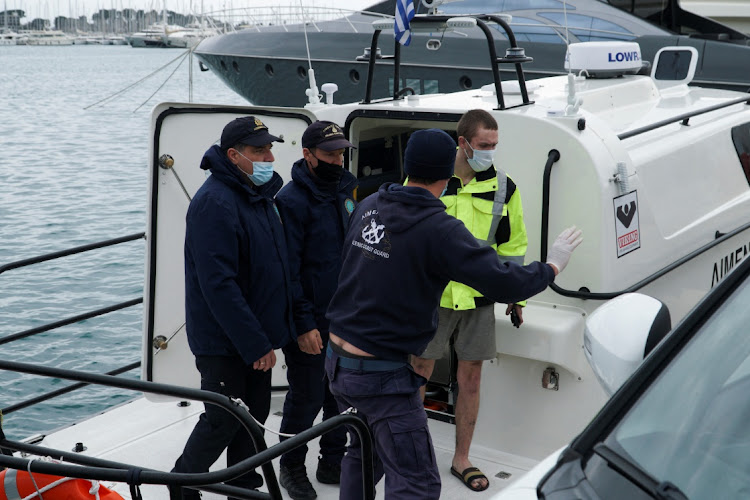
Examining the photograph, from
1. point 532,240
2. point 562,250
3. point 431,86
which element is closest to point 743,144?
point 532,240

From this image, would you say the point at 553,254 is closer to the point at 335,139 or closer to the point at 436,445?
the point at 335,139

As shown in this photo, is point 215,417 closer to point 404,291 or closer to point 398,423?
point 398,423

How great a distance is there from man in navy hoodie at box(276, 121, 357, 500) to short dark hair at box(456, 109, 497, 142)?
22.1 inches

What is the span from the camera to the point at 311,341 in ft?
13.7

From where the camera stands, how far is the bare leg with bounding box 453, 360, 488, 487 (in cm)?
440

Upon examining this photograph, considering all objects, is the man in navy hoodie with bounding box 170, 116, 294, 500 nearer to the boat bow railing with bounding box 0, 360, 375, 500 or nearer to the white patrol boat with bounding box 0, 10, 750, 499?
the white patrol boat with bounding box 0, 10, 750, 499

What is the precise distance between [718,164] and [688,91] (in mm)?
1698

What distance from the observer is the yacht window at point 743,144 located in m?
5.90

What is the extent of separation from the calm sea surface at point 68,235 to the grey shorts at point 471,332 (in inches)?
71.2

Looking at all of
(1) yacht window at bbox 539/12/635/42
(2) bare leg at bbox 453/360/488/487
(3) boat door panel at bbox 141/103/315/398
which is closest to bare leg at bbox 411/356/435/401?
(2) bare leg at bbox 453/360/488/487

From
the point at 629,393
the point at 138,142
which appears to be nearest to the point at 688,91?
the point at 629,393

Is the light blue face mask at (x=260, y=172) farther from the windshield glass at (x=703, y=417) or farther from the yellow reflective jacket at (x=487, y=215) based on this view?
the windshield glass at (x=703, y=417)

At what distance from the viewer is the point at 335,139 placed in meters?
4.15

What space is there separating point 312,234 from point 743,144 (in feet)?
11.0
